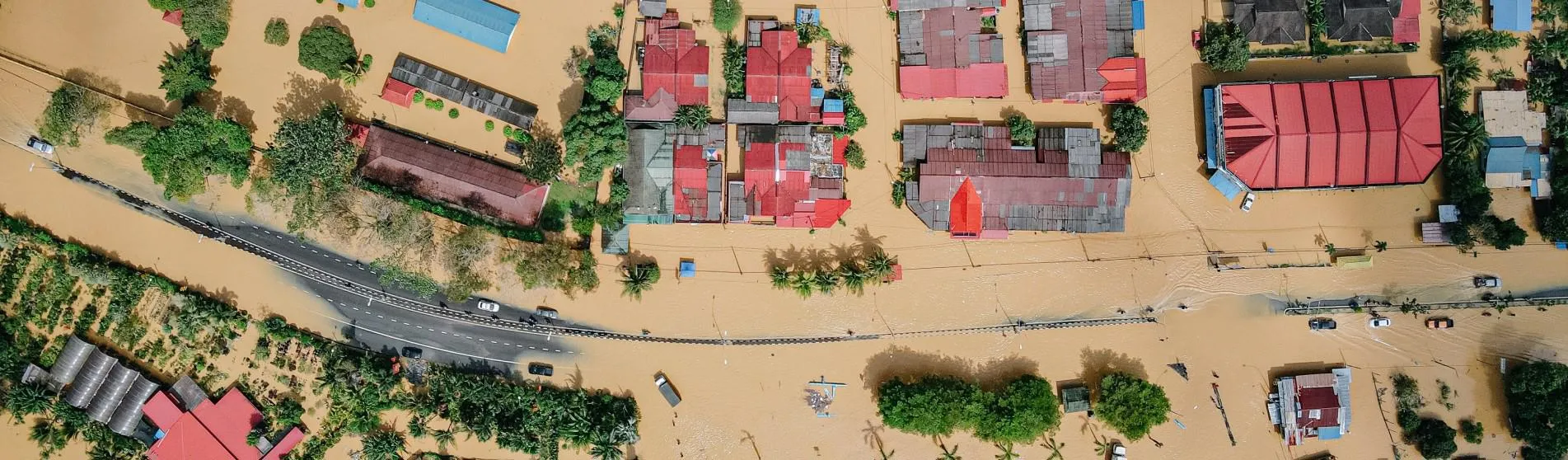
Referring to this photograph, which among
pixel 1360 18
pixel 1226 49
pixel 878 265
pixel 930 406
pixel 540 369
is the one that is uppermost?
pixel 1360 18

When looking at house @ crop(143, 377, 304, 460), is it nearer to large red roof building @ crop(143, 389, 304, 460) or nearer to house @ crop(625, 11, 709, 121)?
large red roof building @ crop(143, 389, 304, 460)

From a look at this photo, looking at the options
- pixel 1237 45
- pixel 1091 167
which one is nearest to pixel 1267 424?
pixel 1091 167

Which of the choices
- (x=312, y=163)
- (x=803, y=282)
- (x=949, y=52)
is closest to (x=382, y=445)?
(x=312, y=163)

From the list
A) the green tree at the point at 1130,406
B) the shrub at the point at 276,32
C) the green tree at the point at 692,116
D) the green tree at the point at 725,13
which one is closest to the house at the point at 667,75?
the green tree at the point at 692,116

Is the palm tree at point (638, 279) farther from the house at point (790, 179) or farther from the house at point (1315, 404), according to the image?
the house at point (1315, 404)

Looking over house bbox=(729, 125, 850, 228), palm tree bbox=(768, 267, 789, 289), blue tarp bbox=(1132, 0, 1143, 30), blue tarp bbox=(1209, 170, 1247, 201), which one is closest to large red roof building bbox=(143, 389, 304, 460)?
palm tree bbox=(768, 267, 789, 289)

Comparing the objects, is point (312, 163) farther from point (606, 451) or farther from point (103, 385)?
point (606, 451)
